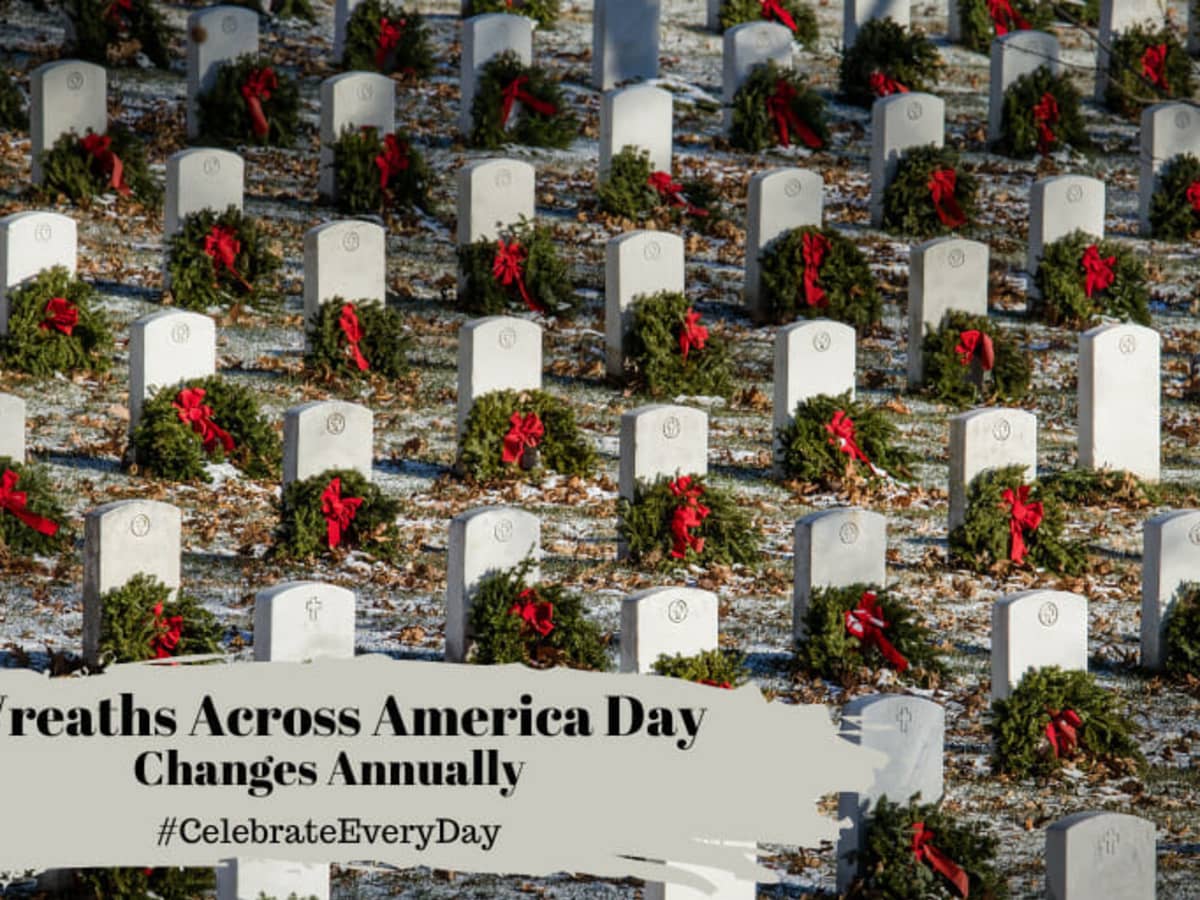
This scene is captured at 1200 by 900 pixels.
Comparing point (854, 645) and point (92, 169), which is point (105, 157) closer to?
point (92, 169)

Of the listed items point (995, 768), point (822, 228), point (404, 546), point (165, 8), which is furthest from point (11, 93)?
point (995, 768)

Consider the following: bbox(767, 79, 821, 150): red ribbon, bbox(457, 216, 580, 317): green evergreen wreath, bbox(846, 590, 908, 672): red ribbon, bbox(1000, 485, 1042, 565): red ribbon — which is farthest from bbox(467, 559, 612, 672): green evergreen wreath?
bbox(767, 79, 821, 150): red ribbon

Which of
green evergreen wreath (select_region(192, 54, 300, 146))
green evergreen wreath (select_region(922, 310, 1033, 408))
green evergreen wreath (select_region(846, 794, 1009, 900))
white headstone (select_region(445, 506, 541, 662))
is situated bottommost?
green evergreen wreath (select_region(846, 794, 1009, 900))

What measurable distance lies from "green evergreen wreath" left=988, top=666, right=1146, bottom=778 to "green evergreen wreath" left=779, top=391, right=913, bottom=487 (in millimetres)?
3300

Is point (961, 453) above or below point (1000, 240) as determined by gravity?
below

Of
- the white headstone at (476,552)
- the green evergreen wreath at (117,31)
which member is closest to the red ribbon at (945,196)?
the green evergreen wreath at (117,31)

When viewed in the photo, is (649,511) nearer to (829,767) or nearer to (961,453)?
(961,453)

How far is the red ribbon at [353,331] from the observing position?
14.8m

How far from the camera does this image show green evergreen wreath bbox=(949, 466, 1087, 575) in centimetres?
1281

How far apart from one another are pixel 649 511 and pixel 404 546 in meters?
1.18

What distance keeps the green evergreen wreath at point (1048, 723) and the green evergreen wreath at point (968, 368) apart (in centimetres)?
A: 473

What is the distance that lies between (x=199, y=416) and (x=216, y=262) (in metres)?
2.55

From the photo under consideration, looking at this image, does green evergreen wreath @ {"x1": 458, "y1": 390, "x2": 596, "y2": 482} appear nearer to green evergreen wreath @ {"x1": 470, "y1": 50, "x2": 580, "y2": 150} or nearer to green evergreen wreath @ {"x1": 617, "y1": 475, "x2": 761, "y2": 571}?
green evergreen wreath @ {"x1": 617, "y1": 475, "x2": 761, "y2": 571}

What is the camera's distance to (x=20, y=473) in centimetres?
1216
